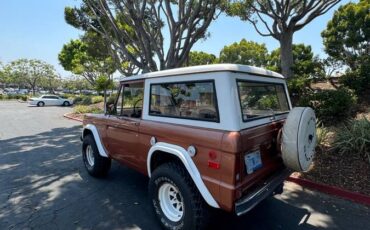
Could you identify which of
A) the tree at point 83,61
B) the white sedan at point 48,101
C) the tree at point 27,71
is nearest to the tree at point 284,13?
the tree at point 83,61

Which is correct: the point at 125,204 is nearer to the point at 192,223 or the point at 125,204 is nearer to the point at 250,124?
the point at 192,223

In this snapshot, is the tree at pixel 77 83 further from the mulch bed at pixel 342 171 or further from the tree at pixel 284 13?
the mulch bed at pixel 342 171

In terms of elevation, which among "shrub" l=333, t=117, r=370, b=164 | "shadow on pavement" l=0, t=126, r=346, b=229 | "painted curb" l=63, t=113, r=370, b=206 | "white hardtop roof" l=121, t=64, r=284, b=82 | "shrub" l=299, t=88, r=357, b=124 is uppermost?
"white hardtop roof" l=121, t=64, r=284, b=82

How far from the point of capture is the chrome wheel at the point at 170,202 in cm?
312

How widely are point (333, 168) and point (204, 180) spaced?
11.4ft

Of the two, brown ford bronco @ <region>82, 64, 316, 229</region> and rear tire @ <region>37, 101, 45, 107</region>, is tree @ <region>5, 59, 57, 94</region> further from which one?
brown ford bronco @ <region>82, 64, 316, 229</region>

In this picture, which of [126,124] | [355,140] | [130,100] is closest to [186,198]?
[126,124]

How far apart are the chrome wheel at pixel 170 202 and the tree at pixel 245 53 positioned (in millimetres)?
33441

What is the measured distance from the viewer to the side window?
147 inches

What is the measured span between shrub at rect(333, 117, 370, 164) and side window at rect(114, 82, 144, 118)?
4275mm

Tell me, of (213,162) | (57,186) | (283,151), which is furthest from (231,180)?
(57,186)

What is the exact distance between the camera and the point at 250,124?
2750 mm

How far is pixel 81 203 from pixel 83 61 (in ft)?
87.2

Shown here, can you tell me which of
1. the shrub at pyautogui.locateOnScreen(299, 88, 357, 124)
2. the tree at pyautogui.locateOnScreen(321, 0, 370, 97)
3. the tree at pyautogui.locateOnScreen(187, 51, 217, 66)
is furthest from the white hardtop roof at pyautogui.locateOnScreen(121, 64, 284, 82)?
the tree at pyautogui.locateOnScreen(187, 51, 217, 66)
